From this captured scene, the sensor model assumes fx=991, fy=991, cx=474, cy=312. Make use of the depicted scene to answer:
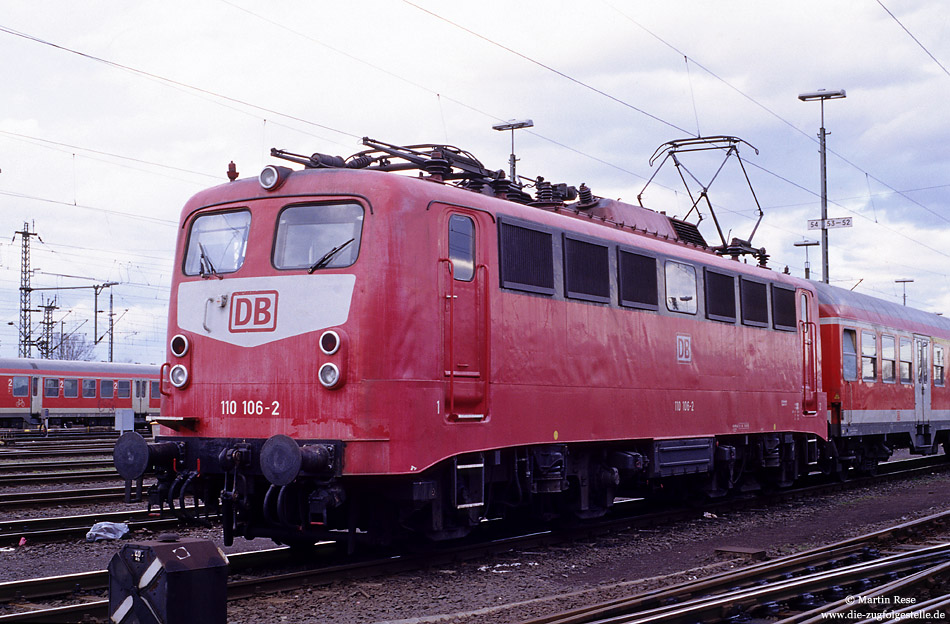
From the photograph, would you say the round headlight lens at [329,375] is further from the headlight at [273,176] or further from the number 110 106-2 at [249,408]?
the headlight at [273,176]

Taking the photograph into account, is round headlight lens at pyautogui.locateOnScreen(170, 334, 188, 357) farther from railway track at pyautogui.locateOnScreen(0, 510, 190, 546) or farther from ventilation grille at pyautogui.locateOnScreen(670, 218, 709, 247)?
ventilation grille at pyautogui.locateOnScreen(670, 218, 709, 247)

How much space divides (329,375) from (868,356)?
14416 mm

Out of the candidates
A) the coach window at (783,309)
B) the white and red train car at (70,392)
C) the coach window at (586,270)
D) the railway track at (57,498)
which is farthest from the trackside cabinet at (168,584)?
the white and red train car at (70,392)

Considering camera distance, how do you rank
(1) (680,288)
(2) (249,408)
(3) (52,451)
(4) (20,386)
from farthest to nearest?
(4) (20,386) → (3) (52,451) → (1) (680,288) → (2) (249,408)

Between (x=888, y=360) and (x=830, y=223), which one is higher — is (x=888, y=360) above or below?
below

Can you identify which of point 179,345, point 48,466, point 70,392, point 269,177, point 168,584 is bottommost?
point 48,466

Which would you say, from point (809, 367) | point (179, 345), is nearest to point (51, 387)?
point (809, 367)

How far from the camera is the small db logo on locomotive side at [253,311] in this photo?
9.02m

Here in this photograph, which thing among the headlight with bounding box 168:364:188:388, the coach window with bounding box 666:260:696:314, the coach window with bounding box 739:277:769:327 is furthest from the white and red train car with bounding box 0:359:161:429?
the headlight with bounding box 168:364:188:388

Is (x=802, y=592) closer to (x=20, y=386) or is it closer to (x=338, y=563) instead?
(x=338, y=563)

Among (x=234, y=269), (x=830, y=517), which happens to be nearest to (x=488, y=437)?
(x=234, y=269)

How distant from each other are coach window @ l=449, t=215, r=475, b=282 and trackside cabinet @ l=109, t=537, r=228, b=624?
164 inches

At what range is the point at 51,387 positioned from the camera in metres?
41.3

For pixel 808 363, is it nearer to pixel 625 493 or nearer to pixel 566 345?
pixel 625 493
